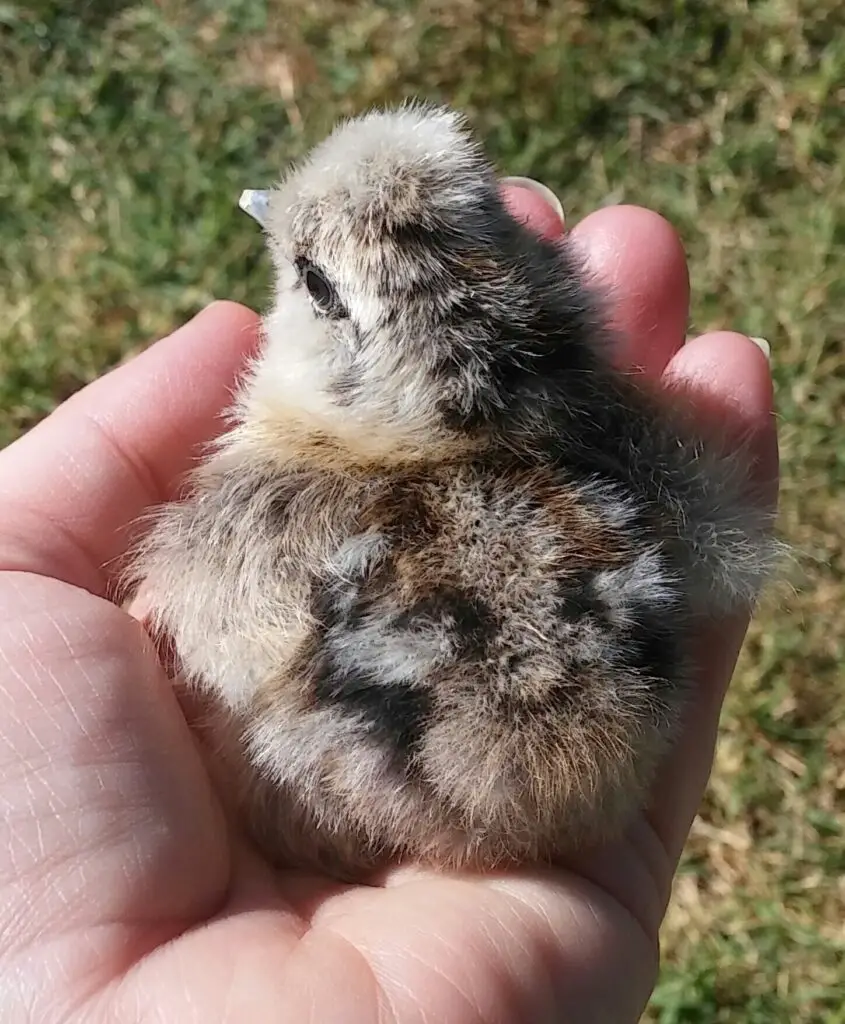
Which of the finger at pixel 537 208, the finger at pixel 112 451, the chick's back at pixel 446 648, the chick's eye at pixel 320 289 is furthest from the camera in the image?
the finger at pixel 537 208

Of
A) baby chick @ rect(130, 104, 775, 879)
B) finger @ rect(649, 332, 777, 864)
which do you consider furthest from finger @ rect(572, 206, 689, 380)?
baby chick @ rect(130, 104, 775, 879)

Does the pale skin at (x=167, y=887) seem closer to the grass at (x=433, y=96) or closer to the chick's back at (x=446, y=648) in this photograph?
the chick's back at (x=446, y=648)

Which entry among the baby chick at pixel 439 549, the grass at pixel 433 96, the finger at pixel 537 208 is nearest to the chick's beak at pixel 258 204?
the baby chick at pixel 439 549

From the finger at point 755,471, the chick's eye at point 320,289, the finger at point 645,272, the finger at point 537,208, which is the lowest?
the finger at point 755,471

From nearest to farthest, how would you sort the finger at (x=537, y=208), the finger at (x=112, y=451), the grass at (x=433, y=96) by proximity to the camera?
the finger at (x=112, y=451), the finger at (x=537, y=208), the grass at (x=433, y=96)

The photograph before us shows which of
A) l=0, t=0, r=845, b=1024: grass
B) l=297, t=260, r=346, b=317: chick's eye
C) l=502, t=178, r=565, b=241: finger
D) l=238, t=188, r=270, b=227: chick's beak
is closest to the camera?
l=297, t=260, r=346, b=317: chick's eye

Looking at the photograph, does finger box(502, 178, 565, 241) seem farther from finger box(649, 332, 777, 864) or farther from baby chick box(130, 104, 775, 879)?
baby chick box(130, 104, 775, 879)

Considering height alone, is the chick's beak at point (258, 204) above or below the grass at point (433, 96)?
above
